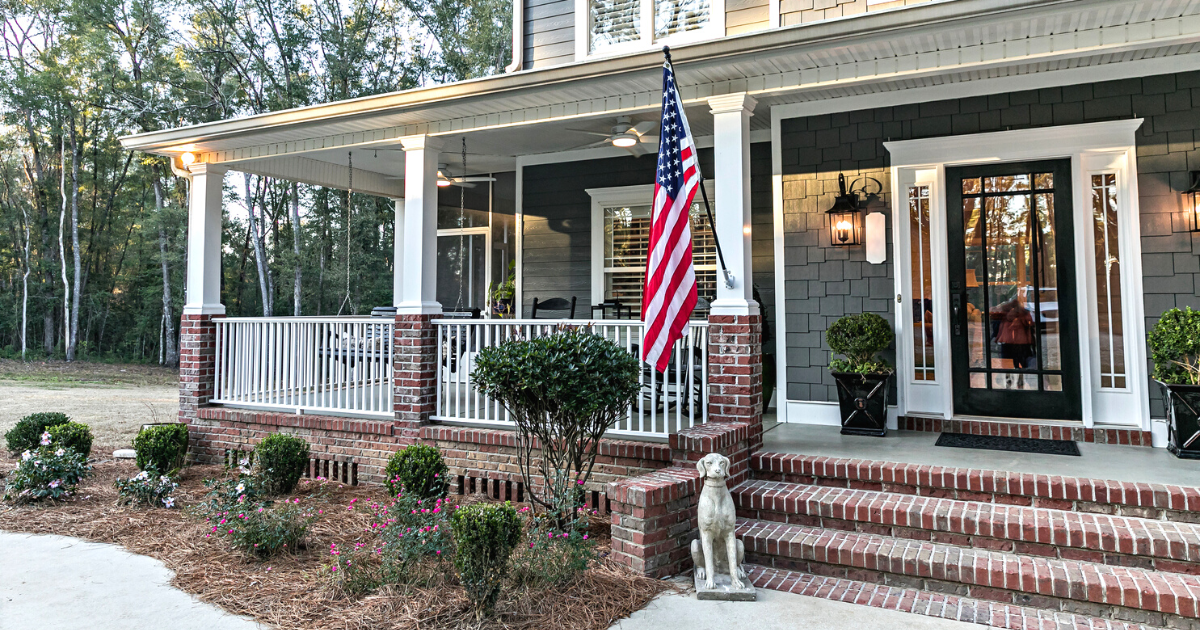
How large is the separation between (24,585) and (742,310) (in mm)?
4228

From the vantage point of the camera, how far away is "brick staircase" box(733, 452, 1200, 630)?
290 centimetres

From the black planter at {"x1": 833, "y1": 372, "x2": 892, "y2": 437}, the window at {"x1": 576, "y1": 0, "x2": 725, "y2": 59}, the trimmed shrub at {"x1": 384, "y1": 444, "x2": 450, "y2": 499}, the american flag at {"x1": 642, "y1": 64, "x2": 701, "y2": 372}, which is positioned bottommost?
the trimmed shrub at {"x1": 384, "y1": 444, "x2": 450, "y2": 499}

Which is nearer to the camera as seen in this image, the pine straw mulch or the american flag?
the pine straw mulch

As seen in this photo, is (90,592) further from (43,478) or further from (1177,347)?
(1177,347)

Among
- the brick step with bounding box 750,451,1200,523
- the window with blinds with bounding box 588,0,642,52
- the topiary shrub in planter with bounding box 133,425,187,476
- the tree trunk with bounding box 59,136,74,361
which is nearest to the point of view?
the brick step with bounding box 750,451,1200,523

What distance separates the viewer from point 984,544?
10.9ft

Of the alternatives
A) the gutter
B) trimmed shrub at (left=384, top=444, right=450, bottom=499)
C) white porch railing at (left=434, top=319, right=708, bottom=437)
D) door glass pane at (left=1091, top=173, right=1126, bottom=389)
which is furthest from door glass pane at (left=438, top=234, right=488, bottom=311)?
door glass pane at (left=1091, top=173, right=1126, bottom=389)

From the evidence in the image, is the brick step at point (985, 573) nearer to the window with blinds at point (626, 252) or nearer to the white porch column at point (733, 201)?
the white porch column at point (733, 201)

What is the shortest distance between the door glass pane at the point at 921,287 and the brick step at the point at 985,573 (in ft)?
7.16

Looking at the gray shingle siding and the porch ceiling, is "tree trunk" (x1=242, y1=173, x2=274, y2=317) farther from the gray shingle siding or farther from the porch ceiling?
the gray shingle siding

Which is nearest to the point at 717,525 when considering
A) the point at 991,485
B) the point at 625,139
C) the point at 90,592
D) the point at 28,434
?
the point at 991,485

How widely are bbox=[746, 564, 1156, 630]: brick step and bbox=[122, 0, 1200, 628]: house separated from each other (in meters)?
0.03

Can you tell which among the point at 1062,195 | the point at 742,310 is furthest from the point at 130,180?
the point at 1062,195

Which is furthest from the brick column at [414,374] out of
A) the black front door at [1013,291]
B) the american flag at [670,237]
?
the black front door at [1013,291]
